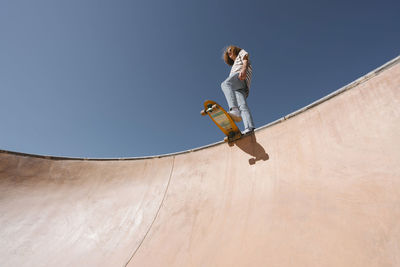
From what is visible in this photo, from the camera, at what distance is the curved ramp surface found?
57.2 inches

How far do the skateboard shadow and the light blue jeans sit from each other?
187mm

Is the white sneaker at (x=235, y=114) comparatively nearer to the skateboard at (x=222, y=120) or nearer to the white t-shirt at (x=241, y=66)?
the skateboard at (x=222, y=120)

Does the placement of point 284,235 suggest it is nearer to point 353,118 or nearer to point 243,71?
point 353,118

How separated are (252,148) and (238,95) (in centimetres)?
89

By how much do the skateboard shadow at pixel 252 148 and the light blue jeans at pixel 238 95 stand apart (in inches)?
7.4

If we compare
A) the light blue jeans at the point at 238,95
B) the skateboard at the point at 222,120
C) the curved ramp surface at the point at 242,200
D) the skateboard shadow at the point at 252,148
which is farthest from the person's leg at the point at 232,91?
the curved ramp surface at the point at 242,200

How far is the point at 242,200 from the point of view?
2275 mm

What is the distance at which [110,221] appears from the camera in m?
2.92

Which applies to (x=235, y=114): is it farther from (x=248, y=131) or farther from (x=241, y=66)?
(x=241, y=66)

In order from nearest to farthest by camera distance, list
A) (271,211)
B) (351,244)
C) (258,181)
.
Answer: (351,244) → (271,211) → (258,181)

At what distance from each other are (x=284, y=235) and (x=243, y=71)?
2.22 m

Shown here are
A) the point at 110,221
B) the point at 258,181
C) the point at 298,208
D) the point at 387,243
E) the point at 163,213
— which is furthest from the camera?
the point at 110,221

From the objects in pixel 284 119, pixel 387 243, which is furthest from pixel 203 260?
pixel 284 119

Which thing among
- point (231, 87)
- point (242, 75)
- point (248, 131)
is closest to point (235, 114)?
point (248, 131)
